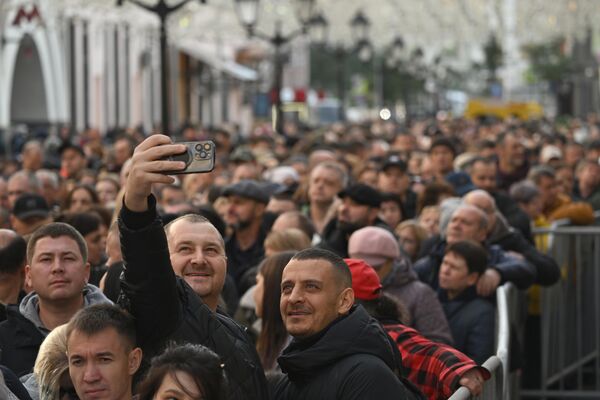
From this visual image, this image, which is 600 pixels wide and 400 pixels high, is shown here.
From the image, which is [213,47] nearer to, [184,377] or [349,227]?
[349,227]

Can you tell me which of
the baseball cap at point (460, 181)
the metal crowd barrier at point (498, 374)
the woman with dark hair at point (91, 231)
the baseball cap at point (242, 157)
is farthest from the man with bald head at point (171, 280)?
the baseball cap at point (242, 157)

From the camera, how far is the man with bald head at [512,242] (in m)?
12.1

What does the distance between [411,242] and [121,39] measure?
47.9 meters

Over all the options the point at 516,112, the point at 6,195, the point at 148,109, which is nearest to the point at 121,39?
the point at 148,109

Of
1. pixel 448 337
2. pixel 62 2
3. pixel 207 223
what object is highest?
pixel 62 2

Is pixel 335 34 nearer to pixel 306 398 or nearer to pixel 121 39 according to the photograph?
pixel 121 39

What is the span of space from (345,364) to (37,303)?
82.8 inches

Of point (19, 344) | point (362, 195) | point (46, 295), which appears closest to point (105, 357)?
point (19, 344)

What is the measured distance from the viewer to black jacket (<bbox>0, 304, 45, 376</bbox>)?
7.61 metres

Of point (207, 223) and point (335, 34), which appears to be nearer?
point (207, 223)

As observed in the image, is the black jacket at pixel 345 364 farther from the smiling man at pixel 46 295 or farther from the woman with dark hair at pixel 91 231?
the woman with dark hair at pixel 91 231

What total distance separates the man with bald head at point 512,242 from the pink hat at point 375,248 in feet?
7.47

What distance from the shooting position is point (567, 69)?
88.0m

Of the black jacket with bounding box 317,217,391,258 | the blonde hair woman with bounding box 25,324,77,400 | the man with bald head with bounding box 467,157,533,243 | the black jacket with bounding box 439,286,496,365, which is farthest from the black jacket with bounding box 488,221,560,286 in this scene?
the blonde hair woman with bounding box 25,324,77,400
